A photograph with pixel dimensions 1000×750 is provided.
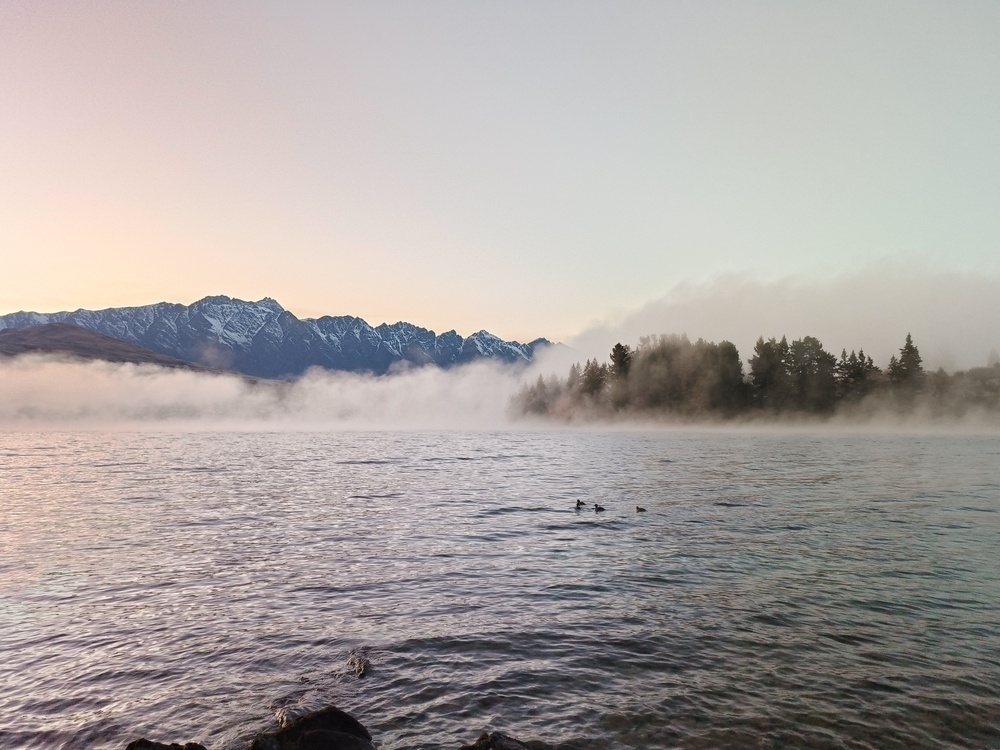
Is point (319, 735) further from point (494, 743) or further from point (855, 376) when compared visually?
point (855, 376)

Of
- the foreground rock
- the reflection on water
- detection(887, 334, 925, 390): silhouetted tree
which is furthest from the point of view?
detection(887, 334, 925, 390): silhouetted tree

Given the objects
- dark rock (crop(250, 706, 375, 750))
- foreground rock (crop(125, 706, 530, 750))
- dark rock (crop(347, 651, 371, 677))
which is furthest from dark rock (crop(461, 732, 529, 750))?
dark rock (crop(347, 651, 371, 677))

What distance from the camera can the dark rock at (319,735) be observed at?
9.04 metres

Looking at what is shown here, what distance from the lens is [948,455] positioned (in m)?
79.1

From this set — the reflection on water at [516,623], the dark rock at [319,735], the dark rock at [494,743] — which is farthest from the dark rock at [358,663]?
the dark rock at [494,743]

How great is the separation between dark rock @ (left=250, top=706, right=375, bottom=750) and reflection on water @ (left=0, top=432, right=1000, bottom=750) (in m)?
0.84

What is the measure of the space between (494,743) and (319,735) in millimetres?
2792

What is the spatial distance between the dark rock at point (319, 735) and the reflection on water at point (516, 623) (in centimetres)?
84

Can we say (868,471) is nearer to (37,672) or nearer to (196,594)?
(196,594)

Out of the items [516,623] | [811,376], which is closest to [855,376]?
[811,376]

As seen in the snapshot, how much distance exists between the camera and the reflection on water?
11055 millimetres

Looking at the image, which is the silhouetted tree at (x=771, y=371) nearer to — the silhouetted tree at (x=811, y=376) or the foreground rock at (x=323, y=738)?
the silhouetted tree at (x=811, y=376)

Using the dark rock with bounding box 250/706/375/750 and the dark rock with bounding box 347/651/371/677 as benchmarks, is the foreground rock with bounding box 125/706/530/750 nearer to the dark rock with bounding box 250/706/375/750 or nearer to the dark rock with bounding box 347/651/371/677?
the dark rock with bounding box 250/706/375/750

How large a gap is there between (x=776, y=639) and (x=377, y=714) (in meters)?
10.1
